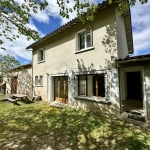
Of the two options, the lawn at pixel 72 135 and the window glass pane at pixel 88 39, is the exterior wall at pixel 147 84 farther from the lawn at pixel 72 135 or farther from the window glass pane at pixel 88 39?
the window glass pane at pixel 88 39

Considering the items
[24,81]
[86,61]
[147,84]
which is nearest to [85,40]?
[86,61]

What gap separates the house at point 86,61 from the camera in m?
7.17

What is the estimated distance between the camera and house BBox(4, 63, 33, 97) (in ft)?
48.7

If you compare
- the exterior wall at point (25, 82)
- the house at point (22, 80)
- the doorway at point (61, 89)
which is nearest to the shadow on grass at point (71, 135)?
the doorway at point (61, 89)

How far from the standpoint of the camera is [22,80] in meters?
16.1

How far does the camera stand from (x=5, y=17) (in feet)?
24.6

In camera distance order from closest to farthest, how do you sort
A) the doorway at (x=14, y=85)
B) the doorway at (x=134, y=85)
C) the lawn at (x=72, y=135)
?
the lawn at (x=72, y=135) < the doorway at (x=134, y=85) < the doorway at (x=14, y=85)

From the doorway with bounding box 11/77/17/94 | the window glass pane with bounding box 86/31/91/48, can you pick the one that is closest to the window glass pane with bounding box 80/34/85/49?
the window glass pane with bounding box 86/31/91/48

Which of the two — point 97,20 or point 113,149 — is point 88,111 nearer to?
point 113,149

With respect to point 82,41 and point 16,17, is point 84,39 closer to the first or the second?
point 82,41

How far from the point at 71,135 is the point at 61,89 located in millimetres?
6651

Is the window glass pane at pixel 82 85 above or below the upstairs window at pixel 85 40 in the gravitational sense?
below

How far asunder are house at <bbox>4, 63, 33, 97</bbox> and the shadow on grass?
8.88 metres

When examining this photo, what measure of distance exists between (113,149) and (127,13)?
31.2 feet
